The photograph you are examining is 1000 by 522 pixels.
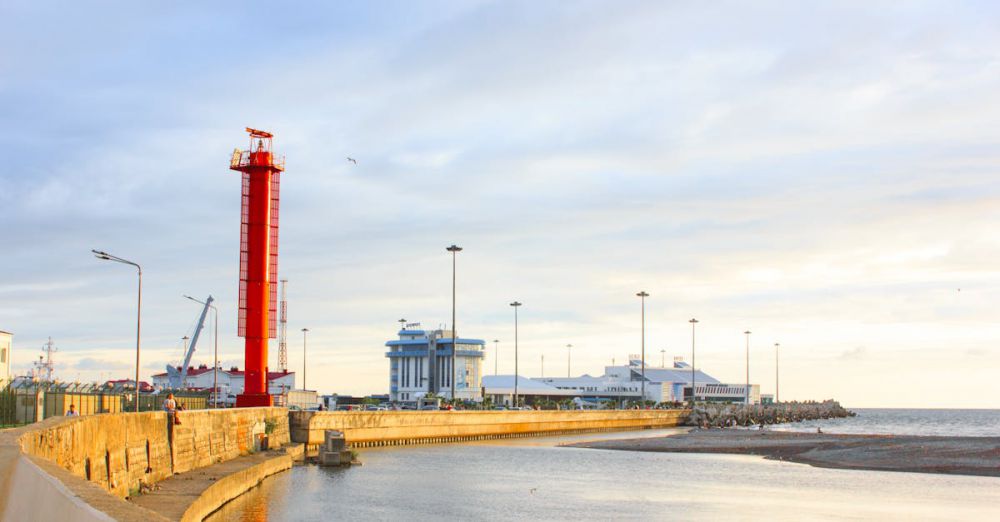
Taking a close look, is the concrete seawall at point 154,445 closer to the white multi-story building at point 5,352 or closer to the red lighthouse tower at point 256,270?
the red lighthouse tower at point 256,270

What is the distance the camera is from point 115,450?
27.9m

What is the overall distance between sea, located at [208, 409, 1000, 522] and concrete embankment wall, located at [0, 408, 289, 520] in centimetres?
270

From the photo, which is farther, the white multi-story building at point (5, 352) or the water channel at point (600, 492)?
the white multi-story building at point (5, 352)

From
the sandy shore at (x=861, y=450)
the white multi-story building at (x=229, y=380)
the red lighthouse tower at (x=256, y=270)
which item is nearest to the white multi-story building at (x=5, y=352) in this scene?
the red lighthouse tower at (x=256, y=270)

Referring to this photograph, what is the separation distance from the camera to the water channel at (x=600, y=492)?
119ft

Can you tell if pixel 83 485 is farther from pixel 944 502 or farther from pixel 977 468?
pixel 977 468

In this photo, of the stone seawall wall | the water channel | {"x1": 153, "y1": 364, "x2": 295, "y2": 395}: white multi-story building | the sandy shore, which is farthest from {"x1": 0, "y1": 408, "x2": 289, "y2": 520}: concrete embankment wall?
{"x1": 153, "y1": 364, "x2": 295, "y2": 395}: white multi-story building

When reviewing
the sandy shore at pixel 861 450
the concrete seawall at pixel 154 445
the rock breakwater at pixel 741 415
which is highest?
the concrete seawall at pixel 154 445

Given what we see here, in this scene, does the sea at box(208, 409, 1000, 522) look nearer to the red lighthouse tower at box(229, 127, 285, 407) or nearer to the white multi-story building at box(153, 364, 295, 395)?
the red lighthouse tower at box(229, 127, 285, 407)

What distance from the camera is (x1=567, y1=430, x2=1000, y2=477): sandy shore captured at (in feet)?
189

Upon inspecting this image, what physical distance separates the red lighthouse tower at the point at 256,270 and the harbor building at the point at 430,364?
87616 millimetres

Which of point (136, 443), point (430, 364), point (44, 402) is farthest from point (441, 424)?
point (430, 364)

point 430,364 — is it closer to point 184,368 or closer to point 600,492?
point 184,368

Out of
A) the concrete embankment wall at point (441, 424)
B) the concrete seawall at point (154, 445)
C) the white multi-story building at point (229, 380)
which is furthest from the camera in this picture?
the white multi-story building at point (229, 380)
